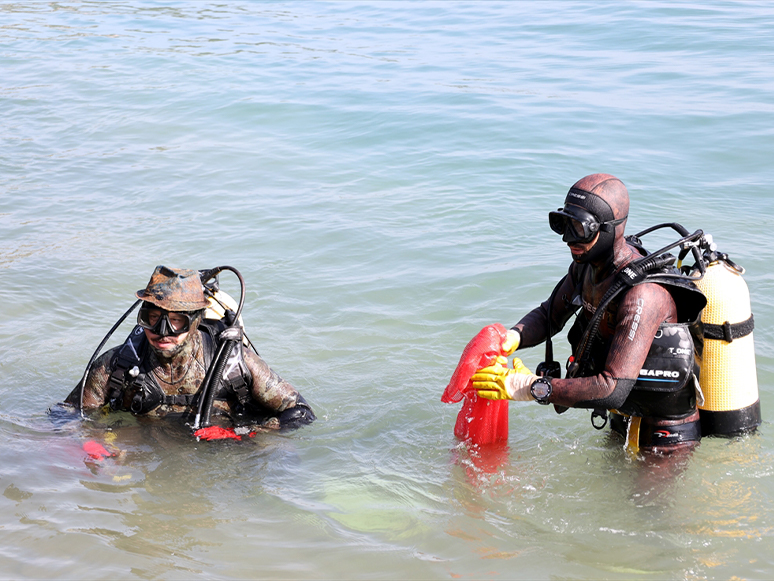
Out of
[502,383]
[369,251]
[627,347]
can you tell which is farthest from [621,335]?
[369,251]

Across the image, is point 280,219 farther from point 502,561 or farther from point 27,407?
point 502,561

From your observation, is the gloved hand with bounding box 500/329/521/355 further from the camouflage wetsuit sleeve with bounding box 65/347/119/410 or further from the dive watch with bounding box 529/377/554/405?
the camouflage wetsuit sleeve with bounding box 65/347/119/410

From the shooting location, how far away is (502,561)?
3615 mm

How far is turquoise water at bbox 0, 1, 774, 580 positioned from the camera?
12.5 ft

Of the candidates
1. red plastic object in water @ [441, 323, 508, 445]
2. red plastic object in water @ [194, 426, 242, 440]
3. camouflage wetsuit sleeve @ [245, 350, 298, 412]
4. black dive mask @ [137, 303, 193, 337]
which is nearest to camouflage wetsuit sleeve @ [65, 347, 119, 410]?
black dive mask @ [137, 303, 193, 337]

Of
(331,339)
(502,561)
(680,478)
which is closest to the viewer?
(502,561)

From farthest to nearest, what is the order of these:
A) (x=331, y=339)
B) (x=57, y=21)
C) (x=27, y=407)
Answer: (x=57, y=21)
(x=331, y=339)
(x=27, y=407)

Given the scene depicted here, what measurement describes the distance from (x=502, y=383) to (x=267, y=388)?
1368 millimetres

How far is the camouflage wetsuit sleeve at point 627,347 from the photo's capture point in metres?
3.56

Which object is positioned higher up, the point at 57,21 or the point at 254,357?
the point at 57,21

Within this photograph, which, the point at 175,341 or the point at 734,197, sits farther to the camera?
the point at 734,197

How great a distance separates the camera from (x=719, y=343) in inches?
156

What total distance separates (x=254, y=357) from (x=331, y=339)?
6.90ft

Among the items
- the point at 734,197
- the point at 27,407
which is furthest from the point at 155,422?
the point at 734,197
